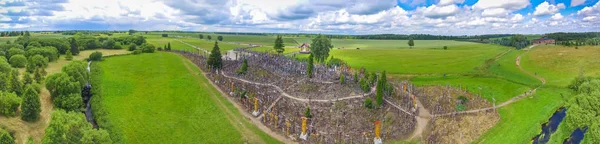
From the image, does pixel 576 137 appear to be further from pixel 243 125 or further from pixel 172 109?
pixel 172 109

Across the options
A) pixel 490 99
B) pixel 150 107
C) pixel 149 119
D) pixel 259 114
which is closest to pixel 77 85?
pixel 150 107

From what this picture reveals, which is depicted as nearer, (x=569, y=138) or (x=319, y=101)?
(x=569, y=138)

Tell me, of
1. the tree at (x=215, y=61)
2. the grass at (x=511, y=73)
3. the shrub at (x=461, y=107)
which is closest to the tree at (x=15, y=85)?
the tree at (x=215, y=61)

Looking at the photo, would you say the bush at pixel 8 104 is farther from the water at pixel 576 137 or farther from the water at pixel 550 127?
the water at pixel 576 137

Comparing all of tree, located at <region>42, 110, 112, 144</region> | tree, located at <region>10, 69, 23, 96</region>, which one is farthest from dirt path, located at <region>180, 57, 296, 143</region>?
tree, located at <region>10, 69, 23, 96</region>

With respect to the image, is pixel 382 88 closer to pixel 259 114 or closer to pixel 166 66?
pixel 259 114
